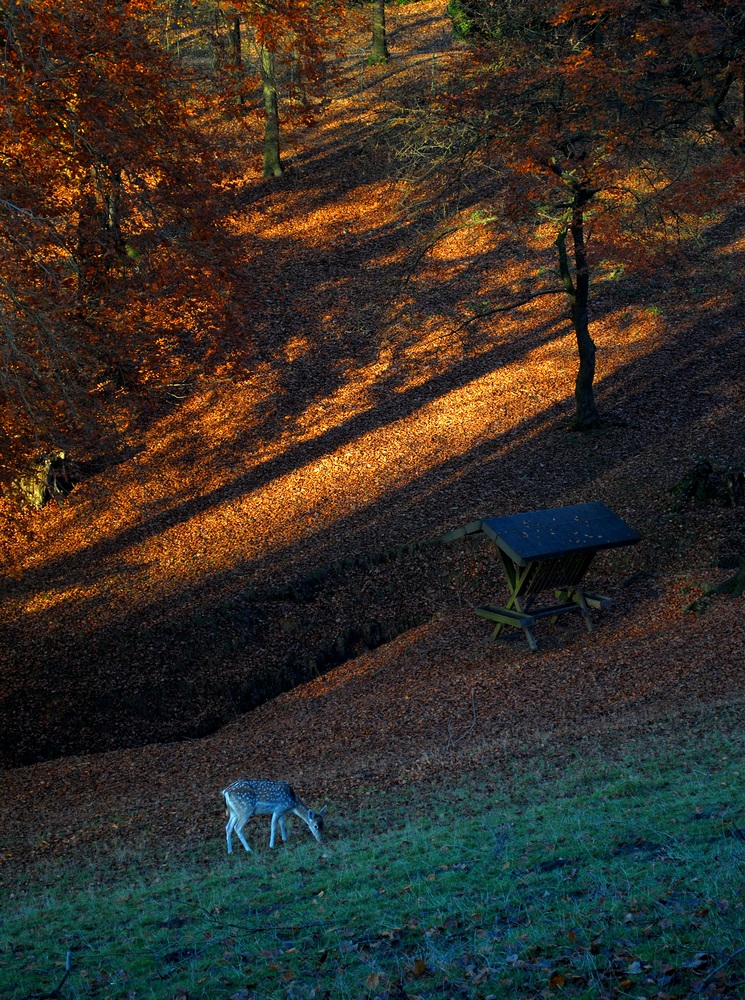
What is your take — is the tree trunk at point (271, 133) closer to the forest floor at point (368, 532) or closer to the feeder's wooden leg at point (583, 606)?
the forest floor at point (368, 532)

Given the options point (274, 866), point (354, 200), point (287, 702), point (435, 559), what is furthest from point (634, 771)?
point (354, 200)

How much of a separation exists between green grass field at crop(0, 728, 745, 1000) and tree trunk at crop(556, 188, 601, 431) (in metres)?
12.5

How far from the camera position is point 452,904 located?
230 inches

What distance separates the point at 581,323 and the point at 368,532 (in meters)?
6.65

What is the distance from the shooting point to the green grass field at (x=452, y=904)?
4746 millimetres

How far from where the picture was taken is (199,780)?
11.7 meters

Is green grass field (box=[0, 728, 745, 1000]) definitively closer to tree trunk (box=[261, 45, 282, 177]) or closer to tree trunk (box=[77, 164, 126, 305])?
tree trunk (box=[77, 164, 126, 305])

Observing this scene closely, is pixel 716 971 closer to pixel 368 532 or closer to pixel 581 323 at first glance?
pixel 368 532

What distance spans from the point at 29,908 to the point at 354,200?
1101 inches

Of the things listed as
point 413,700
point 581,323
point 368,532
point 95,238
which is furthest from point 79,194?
point 581,323

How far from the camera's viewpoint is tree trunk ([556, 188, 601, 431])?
19281mm

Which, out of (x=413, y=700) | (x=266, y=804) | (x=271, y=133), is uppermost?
(x=271, y=133)

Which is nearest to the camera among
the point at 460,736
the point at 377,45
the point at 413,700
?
the point at 460,736

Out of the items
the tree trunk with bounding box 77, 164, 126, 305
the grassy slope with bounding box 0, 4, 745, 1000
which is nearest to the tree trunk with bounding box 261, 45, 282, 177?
the grassy slope with bounding box 0, 4, 745, 1000
